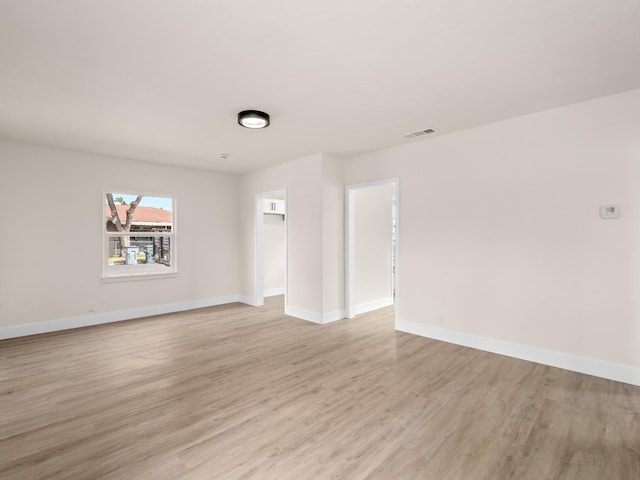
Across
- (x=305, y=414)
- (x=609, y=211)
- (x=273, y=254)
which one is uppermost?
(x=609, y=211)

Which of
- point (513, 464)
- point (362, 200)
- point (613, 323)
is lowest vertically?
point (513, 464)

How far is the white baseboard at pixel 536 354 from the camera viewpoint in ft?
9.84

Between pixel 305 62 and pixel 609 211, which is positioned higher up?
pixel 305 62

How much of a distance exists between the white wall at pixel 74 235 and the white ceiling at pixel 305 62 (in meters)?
0.95

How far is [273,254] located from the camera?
25.3 ft

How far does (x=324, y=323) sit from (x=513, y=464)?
328 cm

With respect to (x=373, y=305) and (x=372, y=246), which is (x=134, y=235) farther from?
(x=373, y=305)

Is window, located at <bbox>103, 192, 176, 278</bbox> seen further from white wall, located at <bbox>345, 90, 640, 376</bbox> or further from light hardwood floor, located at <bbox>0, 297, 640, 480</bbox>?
white wall, located at <bbox>345, 90, 640, 376</bbox>

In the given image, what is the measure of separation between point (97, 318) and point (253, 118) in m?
4.15

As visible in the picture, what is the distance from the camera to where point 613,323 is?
305 centimetres

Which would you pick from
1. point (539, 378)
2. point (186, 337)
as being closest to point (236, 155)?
point (186, 337)

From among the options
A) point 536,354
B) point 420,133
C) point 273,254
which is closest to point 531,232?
point 536,354

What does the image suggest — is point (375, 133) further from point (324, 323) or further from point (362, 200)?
point (324, 323)

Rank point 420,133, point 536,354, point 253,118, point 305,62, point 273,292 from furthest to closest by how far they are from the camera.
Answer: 1. point 273,292
2. point 420,133
3. point 536,354
4. point 253,118
5. point 305,62
